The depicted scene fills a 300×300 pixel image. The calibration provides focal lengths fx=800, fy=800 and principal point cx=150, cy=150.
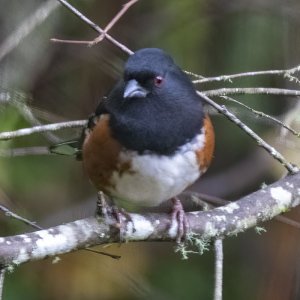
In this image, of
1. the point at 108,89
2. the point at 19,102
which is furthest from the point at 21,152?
the point at 108,89

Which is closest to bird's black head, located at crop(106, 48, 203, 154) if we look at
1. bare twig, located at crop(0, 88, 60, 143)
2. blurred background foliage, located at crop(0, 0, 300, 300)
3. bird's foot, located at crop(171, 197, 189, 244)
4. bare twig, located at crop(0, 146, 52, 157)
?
bird's foot, located at crop(171, 197, 189, 244)

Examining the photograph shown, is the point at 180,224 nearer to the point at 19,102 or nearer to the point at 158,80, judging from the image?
the point at 158,80

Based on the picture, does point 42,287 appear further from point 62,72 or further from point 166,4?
point 166,4

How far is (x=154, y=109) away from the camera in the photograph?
8.58ft

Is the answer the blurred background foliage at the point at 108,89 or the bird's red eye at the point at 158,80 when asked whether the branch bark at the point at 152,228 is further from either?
the blurred background foliage at the point at 108,89

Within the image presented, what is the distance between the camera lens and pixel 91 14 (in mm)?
4102

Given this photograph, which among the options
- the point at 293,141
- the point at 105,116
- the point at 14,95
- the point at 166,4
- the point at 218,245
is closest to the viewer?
the point at 218,245

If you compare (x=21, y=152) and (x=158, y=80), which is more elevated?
(x=21, y=152)

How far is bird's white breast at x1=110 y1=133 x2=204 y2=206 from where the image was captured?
102 inches

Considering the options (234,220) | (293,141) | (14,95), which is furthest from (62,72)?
(234,220)

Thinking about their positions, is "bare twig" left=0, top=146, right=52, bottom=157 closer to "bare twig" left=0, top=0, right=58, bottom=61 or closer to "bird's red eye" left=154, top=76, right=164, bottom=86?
"bare twig" left=0, top=0, right=58, bottom=61

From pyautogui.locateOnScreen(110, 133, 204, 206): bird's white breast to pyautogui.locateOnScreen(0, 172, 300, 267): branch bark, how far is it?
0.10 metres

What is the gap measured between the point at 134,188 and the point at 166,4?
1822 millimetres

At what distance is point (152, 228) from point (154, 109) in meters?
0.40
